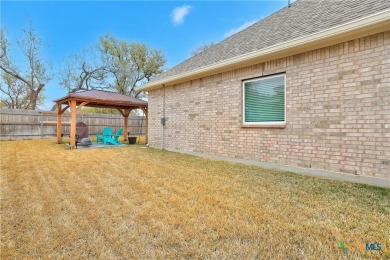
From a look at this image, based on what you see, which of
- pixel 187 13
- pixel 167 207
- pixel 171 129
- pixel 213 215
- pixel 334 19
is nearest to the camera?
pixel 213 215

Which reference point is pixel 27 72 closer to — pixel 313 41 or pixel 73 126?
pixel 73 126

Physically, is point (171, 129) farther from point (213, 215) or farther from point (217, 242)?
point (217, 242)

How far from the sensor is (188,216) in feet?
8.45

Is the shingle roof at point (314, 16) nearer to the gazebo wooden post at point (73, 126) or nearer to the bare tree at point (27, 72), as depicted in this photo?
the gazebo wooden post at point (73, 126)

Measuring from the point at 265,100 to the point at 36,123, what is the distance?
15.2 meters

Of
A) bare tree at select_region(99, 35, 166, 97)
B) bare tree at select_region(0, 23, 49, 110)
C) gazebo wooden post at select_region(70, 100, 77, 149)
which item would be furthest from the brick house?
bare tree at select_region(0, 23, 49, 110)

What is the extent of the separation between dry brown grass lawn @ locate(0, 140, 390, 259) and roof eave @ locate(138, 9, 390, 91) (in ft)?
9.39

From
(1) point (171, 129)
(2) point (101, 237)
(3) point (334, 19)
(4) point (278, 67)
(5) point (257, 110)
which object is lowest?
→ (2) point (101, 237)

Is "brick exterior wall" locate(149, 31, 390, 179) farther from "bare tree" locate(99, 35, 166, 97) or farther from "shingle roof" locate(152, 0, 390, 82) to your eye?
"bare tree" locate(99, 35, 166, 97)

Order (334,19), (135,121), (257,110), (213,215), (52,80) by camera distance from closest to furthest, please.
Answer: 1. (213,215)
2. (334,19)
3. (257,110)
4. (135,121)
5. (52,80)

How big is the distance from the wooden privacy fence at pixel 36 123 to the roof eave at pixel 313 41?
12.3 m

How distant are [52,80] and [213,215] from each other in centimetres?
2486

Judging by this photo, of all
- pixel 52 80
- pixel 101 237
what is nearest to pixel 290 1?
pixel 101 237

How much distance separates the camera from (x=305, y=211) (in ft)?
8.84
